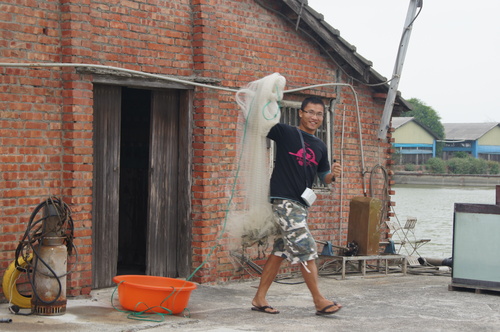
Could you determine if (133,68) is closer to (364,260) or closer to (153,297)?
(153,297)

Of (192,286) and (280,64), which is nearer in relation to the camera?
(192,286)

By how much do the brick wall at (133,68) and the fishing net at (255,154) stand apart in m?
1.37

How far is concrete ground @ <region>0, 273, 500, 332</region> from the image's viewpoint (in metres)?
6.88

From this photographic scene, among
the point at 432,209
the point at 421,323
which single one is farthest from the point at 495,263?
the point at 432,209

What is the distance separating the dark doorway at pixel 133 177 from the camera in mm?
10898

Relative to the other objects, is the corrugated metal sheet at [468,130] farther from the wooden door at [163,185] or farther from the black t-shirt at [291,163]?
the black t-shirt at [291,163]

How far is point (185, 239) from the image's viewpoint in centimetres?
952

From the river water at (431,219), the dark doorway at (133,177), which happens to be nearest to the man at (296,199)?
the dark doorway at (133,177)

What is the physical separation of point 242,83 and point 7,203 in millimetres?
3711

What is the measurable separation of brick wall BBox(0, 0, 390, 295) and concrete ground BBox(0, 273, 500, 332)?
0.77m

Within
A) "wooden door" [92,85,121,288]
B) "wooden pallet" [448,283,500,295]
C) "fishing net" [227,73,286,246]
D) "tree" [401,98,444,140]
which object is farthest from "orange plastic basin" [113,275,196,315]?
"tree" [401,98,444,140]

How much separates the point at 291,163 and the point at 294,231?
666 mm

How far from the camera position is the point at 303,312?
785 cm

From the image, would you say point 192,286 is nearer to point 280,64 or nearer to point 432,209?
point 280,64
